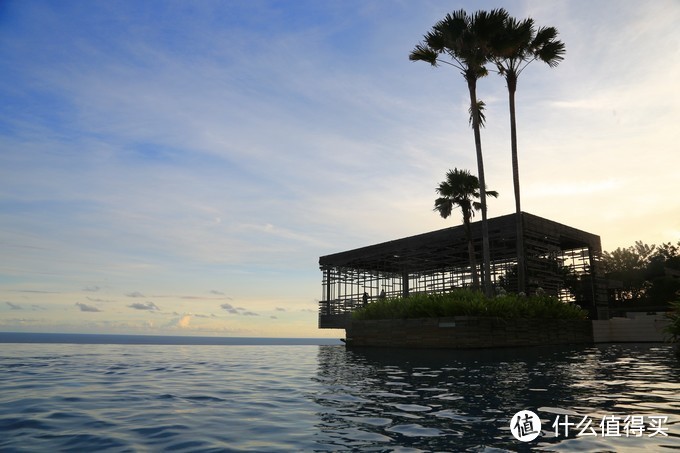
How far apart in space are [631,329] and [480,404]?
26076 millimetres

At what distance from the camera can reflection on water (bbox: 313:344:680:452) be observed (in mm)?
4215

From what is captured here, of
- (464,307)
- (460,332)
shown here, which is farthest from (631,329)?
(460,332)

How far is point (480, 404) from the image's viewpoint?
20.3 ft

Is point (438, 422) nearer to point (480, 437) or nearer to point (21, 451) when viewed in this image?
point (480, 437)

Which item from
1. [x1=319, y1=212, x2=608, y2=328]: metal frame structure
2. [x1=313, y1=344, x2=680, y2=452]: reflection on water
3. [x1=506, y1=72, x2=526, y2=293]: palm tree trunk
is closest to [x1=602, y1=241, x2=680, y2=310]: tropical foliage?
[x1=319, y1=212, x2=608, y2=328]: metal frame structure

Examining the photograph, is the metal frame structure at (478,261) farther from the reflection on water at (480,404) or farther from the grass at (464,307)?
the reflection on water at (480,404)

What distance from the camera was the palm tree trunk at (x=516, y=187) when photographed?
81.1 ft

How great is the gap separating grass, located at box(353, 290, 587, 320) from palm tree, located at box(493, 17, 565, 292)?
216 centimetres

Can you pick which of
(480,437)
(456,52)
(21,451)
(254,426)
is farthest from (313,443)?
(456,52)

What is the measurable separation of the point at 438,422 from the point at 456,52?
23221mm

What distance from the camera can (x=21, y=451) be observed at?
4039 millimetres

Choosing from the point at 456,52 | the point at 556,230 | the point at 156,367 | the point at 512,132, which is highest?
the point at 456,52
